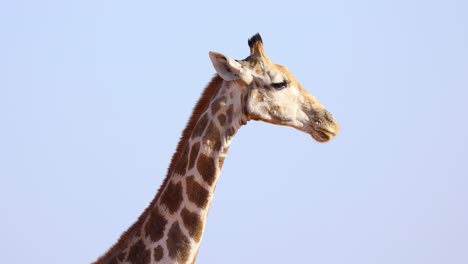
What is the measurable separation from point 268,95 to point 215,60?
673mm

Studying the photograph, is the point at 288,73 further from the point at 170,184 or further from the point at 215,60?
the point at 170,184

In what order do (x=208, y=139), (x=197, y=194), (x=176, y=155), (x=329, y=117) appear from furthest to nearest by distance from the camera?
(x=176, y=155) → (x=329, y=117) → (x=208, y=139) → (x=197, y=194)

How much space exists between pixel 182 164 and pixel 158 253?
967mm

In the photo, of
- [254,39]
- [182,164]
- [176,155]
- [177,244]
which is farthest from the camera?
[254,39]

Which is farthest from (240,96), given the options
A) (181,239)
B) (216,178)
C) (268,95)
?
(181,239)

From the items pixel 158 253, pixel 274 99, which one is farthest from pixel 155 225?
A: pixel 274 99

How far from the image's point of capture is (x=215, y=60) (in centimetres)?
855

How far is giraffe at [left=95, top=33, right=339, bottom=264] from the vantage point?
26.9 feet

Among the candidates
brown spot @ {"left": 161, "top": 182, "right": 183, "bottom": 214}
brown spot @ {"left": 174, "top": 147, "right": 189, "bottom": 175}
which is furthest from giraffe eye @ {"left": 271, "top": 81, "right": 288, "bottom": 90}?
brown spot @ {"left": 161, "top": 182, "right": 183, "bottom": 214}

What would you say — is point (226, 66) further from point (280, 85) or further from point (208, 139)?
point (208, 139)

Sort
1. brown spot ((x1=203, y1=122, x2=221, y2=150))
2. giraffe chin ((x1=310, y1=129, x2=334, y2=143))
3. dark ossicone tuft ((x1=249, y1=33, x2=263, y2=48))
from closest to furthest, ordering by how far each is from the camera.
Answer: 1. brown spot ((x1=203, y1=122, x2=221, y2=150))
2. giraffe chin ((x1=310, y1=129, x2=334, y2=143))
3. dark ossicone tuft ((x1=249, y1=33, x2=263, y2=48))

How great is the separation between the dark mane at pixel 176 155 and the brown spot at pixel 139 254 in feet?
0.66

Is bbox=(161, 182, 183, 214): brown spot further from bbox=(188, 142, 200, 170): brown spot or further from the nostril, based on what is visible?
the nostril

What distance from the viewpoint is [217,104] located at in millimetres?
8523
